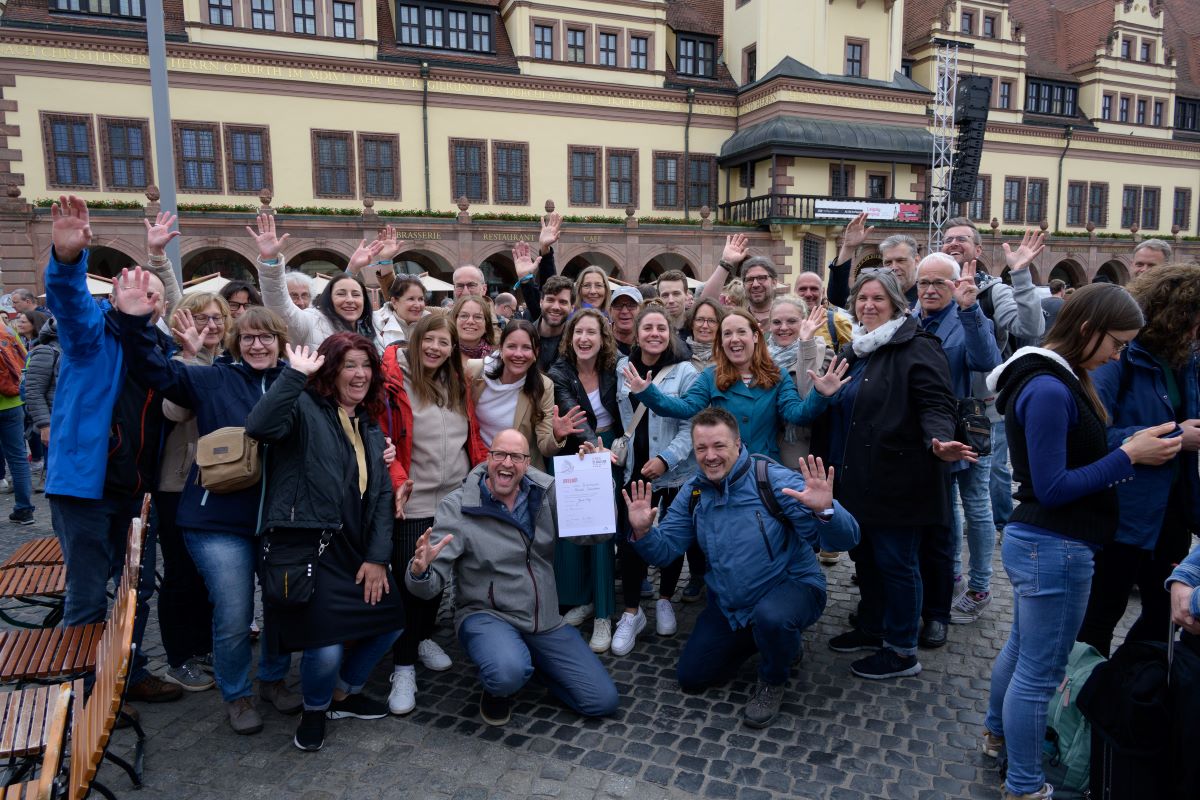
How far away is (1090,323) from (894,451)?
4.43ft

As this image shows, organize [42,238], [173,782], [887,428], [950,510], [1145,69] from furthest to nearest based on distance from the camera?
1. [1145,69]
2. [42,238]
3. [950,510]
4. [887,428]
5. [173,782]

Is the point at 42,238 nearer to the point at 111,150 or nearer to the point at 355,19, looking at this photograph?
the point at 111,150

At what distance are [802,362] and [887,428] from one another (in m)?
0.80

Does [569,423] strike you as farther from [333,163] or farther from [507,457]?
[333,163]

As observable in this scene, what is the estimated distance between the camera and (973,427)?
13.9ft

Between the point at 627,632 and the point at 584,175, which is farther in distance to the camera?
the point at 584,175

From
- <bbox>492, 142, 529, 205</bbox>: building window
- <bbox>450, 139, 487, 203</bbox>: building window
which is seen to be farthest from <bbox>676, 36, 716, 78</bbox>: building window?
<bbox>450, 139, 487, 203</bbox>: building window

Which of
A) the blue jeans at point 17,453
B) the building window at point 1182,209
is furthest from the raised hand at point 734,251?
the building window at point 1182,209

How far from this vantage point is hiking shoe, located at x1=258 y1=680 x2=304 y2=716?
4194 millimetres

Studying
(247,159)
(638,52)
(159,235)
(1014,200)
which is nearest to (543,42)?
(638,52)

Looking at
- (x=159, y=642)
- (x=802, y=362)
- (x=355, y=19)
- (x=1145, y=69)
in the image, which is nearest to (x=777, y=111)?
(x=355, y=19)

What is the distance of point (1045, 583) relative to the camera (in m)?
3.05

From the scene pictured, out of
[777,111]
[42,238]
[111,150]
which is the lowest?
[42,238]

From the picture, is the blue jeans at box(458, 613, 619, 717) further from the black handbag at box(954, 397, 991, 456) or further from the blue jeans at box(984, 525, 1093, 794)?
the black handbag at box(954, 397, 991, 456)
